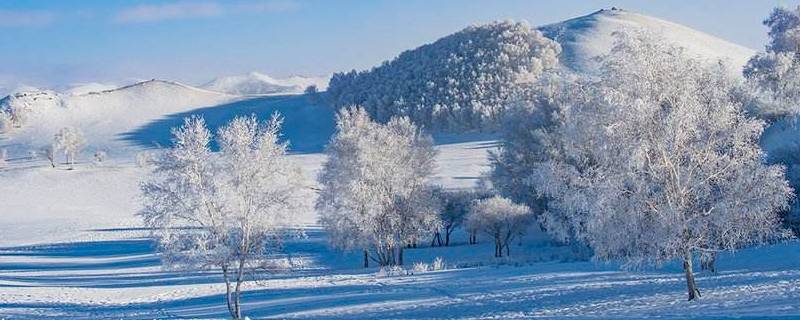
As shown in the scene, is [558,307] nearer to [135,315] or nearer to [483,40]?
[135,315]

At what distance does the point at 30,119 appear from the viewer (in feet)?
479

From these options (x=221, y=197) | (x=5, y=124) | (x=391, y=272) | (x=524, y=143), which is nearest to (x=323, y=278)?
(x=391, y=272)

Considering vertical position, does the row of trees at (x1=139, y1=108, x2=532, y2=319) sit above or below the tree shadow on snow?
below

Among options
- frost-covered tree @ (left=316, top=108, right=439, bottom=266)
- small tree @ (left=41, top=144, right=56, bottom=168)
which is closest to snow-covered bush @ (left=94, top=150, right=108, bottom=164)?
small tree @ (left=41, top=144, right=56, bottom=168)

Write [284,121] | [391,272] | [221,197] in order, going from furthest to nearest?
[284,121] → [391,272] → [221,197]

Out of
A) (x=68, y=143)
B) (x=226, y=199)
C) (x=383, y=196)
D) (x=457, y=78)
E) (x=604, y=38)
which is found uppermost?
(x=604, y=38)

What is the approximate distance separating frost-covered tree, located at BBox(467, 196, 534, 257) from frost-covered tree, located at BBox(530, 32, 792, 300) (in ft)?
73.6

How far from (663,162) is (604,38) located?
13738cm

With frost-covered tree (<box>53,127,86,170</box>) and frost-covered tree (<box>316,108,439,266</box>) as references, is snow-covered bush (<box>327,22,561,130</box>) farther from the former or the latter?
frost-covered tree (<box>316,108,439,266</box>)

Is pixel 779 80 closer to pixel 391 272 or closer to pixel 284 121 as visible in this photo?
pixel 391 272

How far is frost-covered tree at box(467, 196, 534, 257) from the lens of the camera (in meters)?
42.1

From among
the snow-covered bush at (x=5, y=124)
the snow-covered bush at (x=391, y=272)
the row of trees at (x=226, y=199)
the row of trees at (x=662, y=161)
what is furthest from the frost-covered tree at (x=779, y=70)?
the snow-covered bush at (x=5, y=124)

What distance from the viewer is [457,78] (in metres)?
133

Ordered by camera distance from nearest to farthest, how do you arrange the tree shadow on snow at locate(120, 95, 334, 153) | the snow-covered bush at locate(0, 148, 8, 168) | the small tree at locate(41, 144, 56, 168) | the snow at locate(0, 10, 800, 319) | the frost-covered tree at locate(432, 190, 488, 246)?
the snow at locate(0, 10, 800, 319)
the frost-covered tree at locate(432, 190, 488, 246)
the small tree at locate(41, 144, 56, 168)
the snow-covered bush at locate(0, 148, 8, 168)
the tree shadow on snow at locate(120, 95, 334, 153)
